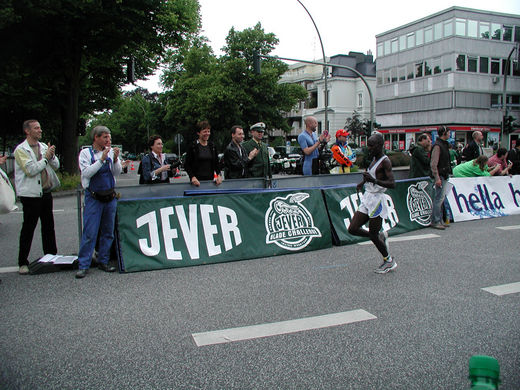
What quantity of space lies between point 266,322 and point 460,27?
5337 cm

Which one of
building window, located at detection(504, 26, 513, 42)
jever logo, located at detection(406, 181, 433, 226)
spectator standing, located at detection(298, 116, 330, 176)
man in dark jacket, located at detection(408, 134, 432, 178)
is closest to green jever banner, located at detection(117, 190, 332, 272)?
spectator standing, located at detection(298, 116, 330, 176)

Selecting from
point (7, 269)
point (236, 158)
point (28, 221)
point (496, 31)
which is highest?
point (496, 31)

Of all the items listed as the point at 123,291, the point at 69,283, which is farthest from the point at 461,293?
the point at 69,283

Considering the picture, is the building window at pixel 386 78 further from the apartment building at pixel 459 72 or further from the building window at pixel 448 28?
the building window at pixel 448 28

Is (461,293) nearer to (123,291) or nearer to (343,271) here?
(343,271)

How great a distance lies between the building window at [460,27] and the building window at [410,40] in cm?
632

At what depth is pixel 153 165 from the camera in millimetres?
7691

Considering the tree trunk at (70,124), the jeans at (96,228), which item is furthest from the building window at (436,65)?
the jeans at (96,228)

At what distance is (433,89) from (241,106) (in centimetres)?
2185

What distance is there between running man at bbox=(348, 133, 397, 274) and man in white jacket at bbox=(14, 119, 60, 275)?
164 inches

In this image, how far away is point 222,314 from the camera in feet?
14.9

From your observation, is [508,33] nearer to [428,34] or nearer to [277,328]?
[428,34]

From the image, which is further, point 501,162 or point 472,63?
point 472,63

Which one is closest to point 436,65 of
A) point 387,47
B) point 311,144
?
point 387,47
